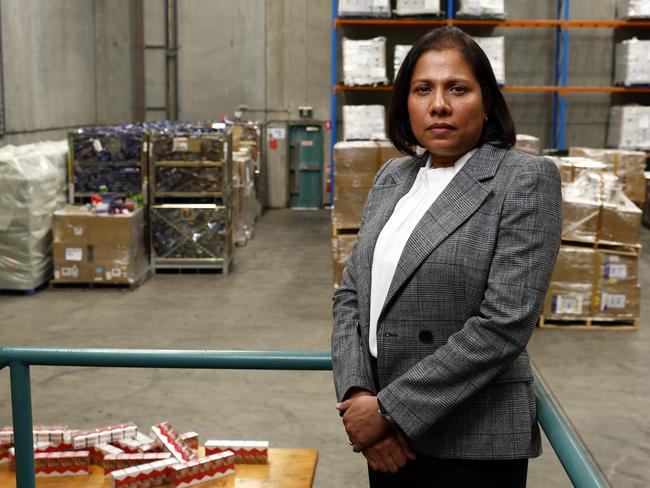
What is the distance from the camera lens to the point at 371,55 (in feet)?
37.6

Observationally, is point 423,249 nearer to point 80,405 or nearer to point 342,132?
point 80,405

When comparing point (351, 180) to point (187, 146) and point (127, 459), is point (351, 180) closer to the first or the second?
point (187, 146)

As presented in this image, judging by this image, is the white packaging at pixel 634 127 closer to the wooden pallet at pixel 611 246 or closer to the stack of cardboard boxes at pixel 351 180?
the wooden pallet at pixel 611 246

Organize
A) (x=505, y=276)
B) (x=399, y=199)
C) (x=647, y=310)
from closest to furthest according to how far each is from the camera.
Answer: (x=505, y=276)
(x=399, y=199)
(x=647, y=310)

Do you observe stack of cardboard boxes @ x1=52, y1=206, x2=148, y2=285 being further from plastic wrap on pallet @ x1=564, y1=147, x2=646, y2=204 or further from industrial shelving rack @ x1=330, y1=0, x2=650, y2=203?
plastic wrap on pallet @ x1=564, y1=147, x2=646, y2=204

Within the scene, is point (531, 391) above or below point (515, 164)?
below

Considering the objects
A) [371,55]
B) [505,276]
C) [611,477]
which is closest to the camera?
[505,276]

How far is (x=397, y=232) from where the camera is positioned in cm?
204

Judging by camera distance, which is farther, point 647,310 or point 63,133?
point 63,133

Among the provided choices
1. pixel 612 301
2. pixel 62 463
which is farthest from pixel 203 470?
pixel 612 301

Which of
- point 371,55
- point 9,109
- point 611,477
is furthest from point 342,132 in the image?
point 611,477

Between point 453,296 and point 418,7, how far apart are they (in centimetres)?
1009

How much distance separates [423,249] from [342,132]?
1118 cm

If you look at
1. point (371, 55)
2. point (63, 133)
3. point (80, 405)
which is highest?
point (371, 55)
